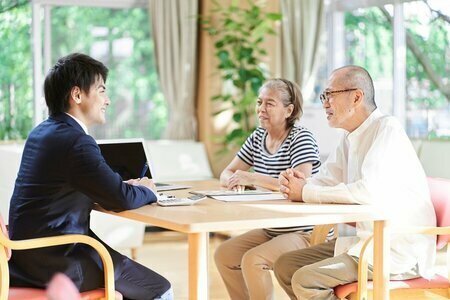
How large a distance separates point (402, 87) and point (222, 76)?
1.66m

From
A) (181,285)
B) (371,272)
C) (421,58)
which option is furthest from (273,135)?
(421,58)

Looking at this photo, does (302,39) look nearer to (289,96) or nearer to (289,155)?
(289,96)

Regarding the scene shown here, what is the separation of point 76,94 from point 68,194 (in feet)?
1.32

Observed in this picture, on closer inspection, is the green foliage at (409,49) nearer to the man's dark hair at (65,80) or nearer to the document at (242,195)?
the document at (242,195)

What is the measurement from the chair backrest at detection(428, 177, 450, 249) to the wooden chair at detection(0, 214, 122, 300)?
1.36 m

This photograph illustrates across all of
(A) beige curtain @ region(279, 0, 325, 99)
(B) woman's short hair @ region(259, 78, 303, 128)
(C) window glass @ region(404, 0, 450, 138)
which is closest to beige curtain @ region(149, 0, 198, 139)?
(A) beige curtain @ region(279, 0, 325, 99)

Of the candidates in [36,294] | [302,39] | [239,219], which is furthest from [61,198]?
[302,39]

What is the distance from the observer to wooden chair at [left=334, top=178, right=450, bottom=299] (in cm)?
322

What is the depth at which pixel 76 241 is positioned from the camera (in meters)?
3.07

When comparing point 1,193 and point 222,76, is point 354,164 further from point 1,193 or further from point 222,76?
point 222,76

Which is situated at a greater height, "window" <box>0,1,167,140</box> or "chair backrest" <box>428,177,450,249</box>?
"window" <box>0,1,167,140</box>

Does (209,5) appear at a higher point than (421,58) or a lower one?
higher

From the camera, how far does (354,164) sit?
3562 mm

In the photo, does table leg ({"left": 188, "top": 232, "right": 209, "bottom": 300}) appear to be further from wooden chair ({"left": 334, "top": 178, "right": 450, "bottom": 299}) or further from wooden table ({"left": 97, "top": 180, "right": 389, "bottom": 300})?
wooden chair ({"left": 334, "top": 178, "right": 450, "bottom": 299})
